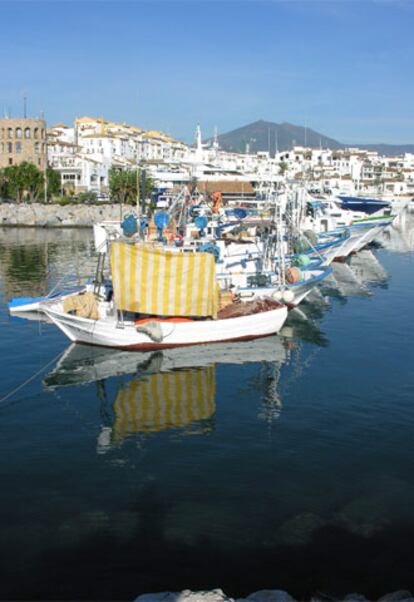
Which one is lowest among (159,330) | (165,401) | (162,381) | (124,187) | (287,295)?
(165,401)

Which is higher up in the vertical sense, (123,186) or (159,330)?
(123,186)

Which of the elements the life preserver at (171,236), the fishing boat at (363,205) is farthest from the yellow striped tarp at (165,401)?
the fishing boat at (363,205)

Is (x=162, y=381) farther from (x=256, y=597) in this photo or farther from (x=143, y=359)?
(x=256, y=597)

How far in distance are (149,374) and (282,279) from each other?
854 centimetres

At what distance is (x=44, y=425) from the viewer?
55.2ft

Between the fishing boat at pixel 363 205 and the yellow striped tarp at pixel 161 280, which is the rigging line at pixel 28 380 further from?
the fishing boat at pixel 363 205

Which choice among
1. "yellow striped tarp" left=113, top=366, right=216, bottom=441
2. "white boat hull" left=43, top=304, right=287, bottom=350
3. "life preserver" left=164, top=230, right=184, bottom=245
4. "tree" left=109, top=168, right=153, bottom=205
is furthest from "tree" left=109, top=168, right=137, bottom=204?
"yellow striped tarp" left=113, top=366, right=216, bottom=441

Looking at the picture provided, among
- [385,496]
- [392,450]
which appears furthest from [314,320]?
[385,496]

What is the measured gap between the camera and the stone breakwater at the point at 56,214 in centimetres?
7481

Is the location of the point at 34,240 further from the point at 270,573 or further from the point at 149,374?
the point at 270,573

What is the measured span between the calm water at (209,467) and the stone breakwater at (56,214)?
50562 mm

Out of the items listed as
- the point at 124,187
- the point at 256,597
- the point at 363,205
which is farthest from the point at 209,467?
the point at 124,187

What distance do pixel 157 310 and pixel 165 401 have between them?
14.8 feet

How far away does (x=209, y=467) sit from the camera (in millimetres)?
14375
